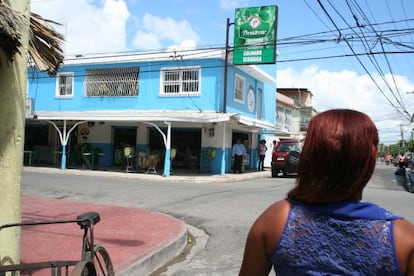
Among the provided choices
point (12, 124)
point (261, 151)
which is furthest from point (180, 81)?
point (12, 124)

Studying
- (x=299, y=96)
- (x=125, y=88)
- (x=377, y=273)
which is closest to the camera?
(x=377, y=273)

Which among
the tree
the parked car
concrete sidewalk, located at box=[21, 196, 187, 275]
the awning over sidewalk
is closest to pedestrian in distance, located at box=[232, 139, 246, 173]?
the awning over sidewalk

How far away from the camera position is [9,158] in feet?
14.0

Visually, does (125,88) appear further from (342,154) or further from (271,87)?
(342,154)

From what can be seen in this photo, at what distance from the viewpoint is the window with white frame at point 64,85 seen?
25203mm

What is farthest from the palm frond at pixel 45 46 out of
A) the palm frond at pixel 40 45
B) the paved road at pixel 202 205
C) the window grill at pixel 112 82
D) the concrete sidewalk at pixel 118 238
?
the window grill at pixel 112 82

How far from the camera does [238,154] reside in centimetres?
2192

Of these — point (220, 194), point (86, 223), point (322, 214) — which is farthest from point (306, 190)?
point (220, 194)

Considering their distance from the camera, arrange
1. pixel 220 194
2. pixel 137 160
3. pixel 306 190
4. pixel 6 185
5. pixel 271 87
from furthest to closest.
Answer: pixel 271 87 < pixel 137 160 < pixel 220 194 < pixel 6 185 < pixel 306 190

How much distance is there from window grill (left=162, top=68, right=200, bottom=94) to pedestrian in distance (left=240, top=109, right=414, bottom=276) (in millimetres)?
20320

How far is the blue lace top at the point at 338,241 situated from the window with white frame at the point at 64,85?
2469 centimetres

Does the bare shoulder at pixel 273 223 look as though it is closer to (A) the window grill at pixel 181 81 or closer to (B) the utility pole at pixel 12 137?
(B) the utility pole at pixel 12 137

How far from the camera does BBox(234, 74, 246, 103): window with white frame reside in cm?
2325

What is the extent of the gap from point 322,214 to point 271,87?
27663mm
